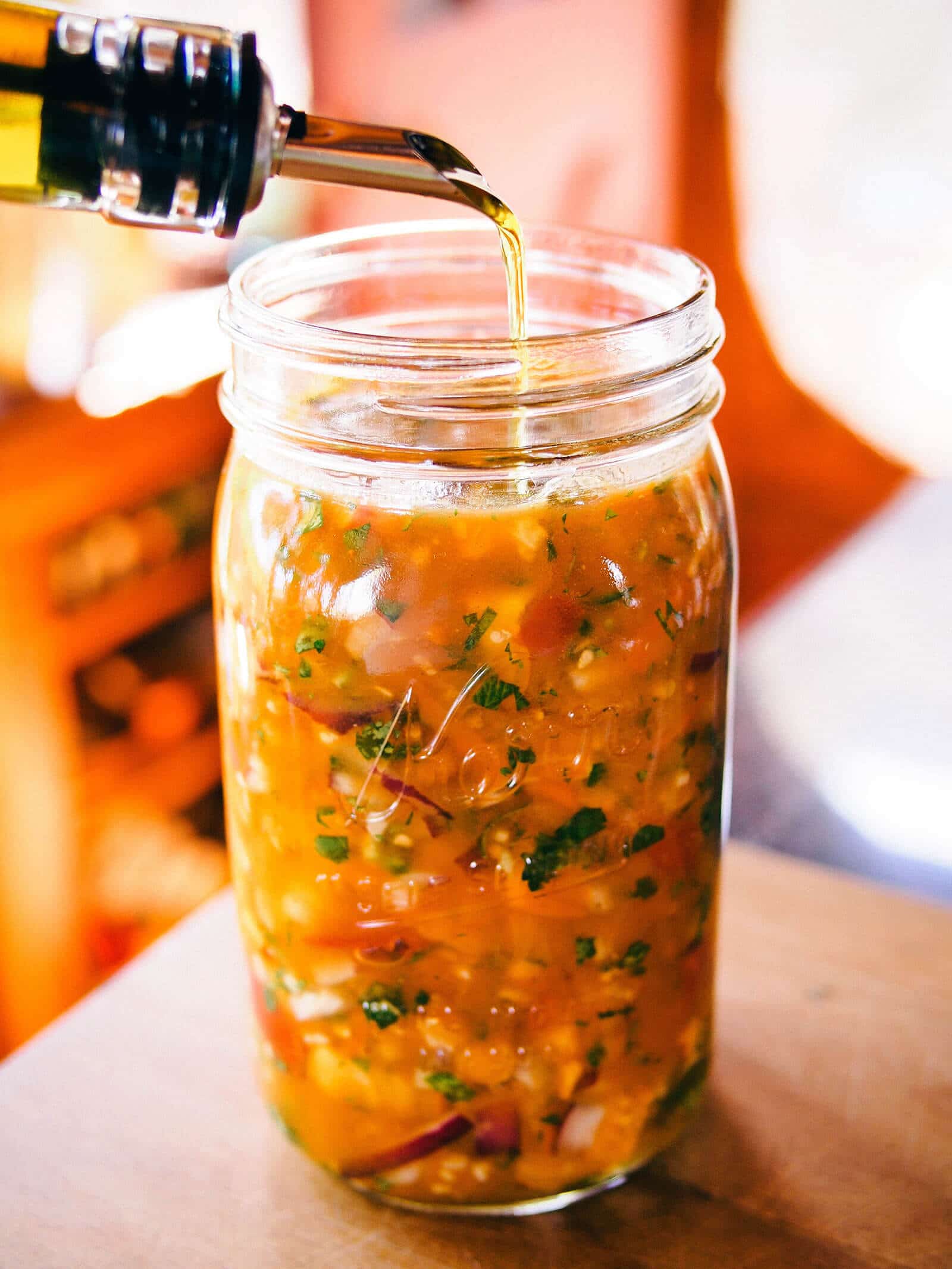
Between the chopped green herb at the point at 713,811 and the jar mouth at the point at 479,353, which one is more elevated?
the jar mouth at the point at 479,353

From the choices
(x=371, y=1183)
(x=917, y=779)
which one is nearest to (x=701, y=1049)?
(x=371, y=1183)

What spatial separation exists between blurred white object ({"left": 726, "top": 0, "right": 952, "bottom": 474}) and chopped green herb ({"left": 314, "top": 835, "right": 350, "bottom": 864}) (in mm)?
2179

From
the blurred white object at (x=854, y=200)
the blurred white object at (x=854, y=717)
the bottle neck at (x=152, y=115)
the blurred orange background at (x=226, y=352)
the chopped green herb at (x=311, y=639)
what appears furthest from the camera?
the blurred white object at (x=854, y=200)

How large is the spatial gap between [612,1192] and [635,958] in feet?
0.46

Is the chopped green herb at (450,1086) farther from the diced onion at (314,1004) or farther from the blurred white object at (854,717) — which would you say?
the blurred white object at (854,717)

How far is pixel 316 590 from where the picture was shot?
1.96 feet

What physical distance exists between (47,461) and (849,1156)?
1.21 meters

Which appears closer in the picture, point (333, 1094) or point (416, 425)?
point (416, 425)

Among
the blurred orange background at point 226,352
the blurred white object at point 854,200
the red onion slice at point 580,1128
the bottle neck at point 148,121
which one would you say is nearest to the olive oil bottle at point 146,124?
the bottle neck at point 148,121

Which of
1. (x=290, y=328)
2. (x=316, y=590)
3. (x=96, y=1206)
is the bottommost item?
(x=96, y=1206)

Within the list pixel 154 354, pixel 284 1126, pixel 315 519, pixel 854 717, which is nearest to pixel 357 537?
pixel 315 519

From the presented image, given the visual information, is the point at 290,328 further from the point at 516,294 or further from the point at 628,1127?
the point at 628,1127

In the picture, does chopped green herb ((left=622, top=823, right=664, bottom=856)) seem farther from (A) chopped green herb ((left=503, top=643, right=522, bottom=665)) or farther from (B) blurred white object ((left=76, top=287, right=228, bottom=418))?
(B) blurred white object ((left=76, top=287, right=228, bottom=418))

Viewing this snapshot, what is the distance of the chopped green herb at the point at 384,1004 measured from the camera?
642 mm
